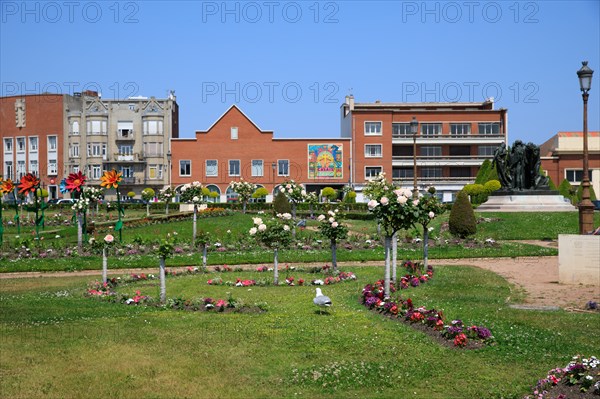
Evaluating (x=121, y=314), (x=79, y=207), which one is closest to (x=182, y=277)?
(x=121, y=314)

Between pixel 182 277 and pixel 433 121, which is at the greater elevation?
pixel 433 121

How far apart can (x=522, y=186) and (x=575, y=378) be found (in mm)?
32021

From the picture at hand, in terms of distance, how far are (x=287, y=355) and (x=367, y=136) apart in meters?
67.9

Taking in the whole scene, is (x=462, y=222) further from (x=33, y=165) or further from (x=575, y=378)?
(x=33, y=165)

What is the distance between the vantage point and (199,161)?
76.6 meters

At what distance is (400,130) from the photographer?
254ft

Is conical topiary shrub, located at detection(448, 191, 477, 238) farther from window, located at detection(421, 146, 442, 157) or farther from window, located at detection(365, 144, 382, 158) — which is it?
window, located at detection(421, 146, 442, 157)

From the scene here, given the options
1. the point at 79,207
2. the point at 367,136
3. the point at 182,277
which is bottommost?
the point at 182,277

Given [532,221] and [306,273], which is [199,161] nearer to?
[532,221]

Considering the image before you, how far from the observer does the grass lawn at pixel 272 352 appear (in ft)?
27.3

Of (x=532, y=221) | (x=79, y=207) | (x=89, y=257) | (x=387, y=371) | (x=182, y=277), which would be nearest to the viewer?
(x=387, y=371)

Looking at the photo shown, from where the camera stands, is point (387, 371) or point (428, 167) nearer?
point (387, 371)

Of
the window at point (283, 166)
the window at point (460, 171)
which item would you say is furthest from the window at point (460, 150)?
the window at point (283, 166)

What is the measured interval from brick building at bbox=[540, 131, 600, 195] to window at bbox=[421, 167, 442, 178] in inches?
437
